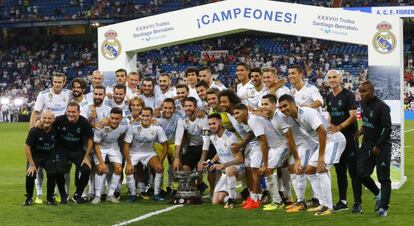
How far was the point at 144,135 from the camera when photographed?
12656 millimetres

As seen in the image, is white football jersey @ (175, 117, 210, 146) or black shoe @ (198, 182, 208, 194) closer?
white football jersey @ (175, 117, 210, 146)

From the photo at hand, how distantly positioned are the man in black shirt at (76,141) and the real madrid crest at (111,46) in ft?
10.8

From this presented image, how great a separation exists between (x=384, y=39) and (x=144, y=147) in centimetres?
458

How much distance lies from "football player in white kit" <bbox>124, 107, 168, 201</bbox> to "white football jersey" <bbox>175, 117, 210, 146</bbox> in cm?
25

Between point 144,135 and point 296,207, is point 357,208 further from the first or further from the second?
point 144,135

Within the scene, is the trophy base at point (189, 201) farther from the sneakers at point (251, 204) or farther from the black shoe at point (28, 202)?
the black shoe at point (28, 202)

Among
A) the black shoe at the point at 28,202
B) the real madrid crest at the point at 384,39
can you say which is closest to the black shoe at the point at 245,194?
the black shoe at the point at 28,202

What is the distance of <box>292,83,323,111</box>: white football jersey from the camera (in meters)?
11.5

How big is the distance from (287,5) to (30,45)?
4249cm

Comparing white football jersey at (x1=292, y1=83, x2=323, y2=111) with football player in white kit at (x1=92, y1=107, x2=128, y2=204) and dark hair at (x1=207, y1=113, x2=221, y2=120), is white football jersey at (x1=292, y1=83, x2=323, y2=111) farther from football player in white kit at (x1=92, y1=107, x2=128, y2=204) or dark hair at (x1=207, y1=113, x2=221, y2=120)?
football player in white kit at (x1=92, y1=107, x2=128, y2=204)

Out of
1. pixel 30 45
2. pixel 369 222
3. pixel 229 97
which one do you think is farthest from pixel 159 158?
pixel 30 45

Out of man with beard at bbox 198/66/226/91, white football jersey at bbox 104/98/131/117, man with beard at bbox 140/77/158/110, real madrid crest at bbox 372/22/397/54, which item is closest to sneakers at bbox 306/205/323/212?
man with beard at bbox 198/66/226/91

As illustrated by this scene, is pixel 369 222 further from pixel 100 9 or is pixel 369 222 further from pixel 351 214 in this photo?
pixel 100 9

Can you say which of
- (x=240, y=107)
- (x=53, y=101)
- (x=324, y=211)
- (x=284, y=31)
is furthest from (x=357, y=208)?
(x=53, y=101)
